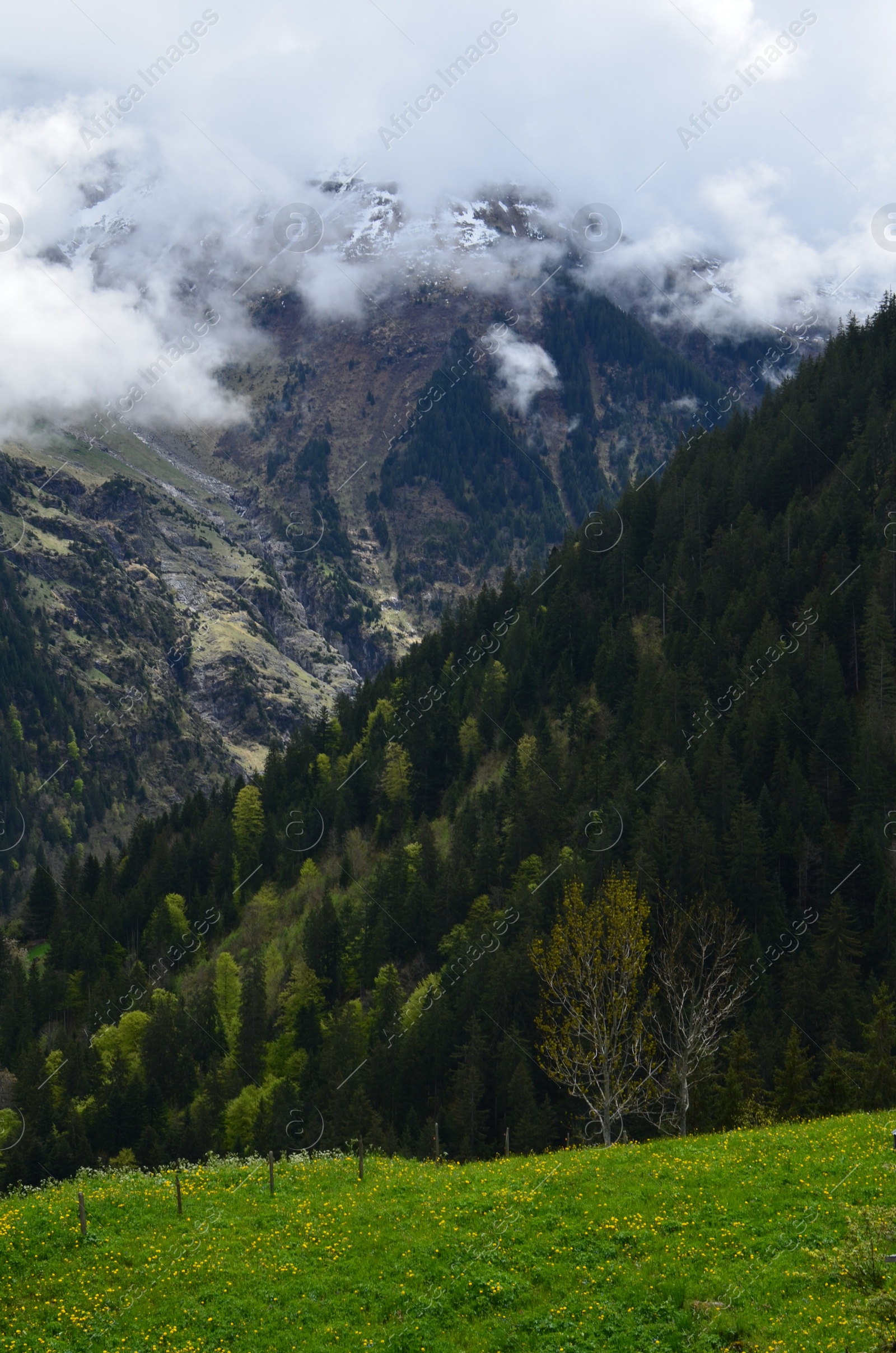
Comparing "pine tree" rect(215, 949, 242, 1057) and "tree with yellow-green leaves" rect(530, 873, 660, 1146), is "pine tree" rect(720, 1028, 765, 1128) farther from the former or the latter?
"pine tree" rect(215, 949, 242, 1057)

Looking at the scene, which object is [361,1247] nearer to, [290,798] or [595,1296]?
[595,1296]

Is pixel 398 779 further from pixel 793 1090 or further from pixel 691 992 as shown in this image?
pixel 793 1090

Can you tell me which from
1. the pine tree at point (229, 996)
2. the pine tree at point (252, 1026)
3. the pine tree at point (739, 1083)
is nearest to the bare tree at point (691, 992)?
the pine tree at point (739, 1083)

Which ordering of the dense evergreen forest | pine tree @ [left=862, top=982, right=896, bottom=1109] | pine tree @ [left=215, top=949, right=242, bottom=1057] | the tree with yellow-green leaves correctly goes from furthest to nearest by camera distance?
1. pine tree @ [left=215, top=949, right=242, bottom=1057]
2. the dense evergreen forest
3. the tree with yellow-green leaves
4. pine tree @ [left=862, top=982, right=896, bottom=1109]

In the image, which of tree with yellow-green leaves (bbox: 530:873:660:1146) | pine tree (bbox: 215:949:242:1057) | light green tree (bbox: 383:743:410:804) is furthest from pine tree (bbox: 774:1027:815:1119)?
light green tree (bbox: 383:743:410:804)

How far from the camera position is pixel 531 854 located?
411 feet

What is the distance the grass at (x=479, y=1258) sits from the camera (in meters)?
28.7

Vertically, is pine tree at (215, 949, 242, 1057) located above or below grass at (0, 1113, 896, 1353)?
below

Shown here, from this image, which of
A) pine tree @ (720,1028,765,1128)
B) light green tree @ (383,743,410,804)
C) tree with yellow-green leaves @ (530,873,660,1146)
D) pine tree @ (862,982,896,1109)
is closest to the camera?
pine tree @ (862,982,896,1109)

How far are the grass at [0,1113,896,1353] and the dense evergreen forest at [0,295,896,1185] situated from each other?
2246 cm

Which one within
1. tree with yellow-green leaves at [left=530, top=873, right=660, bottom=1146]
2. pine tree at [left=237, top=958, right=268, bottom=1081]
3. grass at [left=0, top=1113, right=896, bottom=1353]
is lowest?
pine tree at [left=237, top=958, right=268, bottom=1081]

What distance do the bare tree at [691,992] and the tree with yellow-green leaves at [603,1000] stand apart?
185cm

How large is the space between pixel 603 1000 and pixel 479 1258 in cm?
2957

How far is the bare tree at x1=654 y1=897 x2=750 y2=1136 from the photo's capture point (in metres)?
58.9
